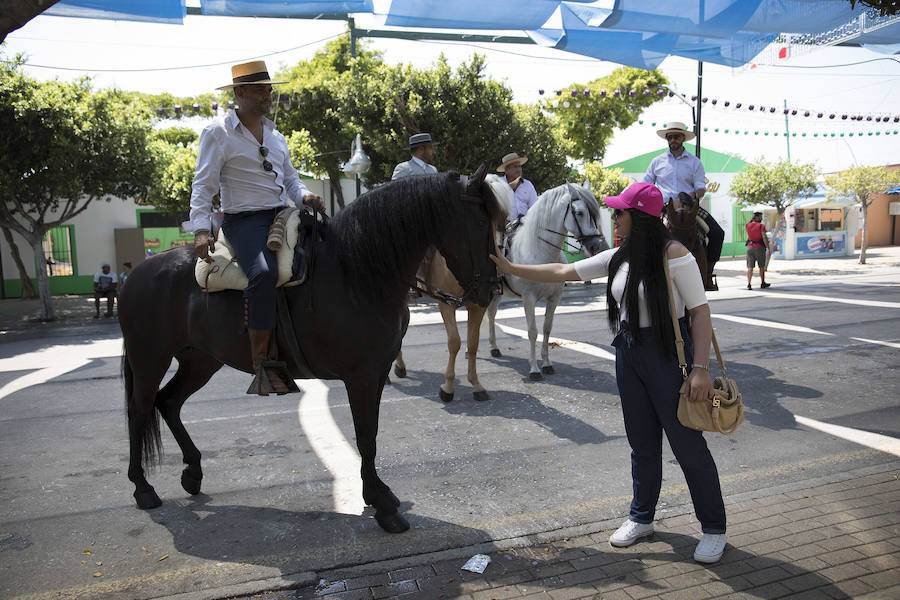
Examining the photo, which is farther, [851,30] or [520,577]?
[851,30]

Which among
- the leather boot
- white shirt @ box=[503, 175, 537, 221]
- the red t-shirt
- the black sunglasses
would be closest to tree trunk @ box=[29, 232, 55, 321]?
white shirt @ box=[503, 175, 537, 221]

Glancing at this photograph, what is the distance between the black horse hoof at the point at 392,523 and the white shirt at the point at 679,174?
5570 millimetres

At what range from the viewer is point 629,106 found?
22.6 m

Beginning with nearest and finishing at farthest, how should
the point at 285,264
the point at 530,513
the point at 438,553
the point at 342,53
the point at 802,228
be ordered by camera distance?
the point at 438,553 < the point at 285,264 < the point at 530,513 < the point at 342,53 < the point at 802,228

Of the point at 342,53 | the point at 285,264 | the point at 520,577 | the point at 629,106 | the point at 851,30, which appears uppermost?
the point at 342,53

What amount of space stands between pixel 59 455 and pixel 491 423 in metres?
3.81

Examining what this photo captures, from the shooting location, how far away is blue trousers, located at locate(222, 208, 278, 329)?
3445 millimetres

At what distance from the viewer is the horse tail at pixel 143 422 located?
13.3 feet

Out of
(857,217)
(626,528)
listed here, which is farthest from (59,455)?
(857,217)

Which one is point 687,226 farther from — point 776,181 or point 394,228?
point 776,181

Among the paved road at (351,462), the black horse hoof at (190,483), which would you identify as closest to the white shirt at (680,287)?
the paved road at (351,462)

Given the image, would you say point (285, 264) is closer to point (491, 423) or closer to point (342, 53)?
point (491, 423)

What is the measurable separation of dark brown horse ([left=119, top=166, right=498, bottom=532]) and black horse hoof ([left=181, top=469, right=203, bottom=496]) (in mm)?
969

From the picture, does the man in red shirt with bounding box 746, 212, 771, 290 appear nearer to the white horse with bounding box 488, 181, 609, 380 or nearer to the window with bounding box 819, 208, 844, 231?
the white horse with bounding box 488, 181, 609, 380
